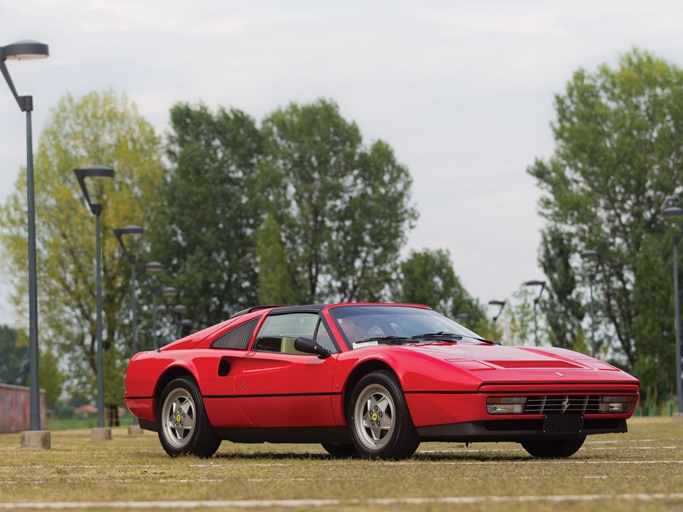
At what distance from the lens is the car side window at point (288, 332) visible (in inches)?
506

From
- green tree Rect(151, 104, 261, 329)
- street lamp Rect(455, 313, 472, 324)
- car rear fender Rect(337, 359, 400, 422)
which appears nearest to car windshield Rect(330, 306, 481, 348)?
car rear fender Rect(337, 359, 400, 422)

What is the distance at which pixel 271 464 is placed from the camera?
452 inches

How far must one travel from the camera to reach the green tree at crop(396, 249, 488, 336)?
77562mm

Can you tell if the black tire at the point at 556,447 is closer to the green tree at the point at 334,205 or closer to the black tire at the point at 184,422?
the black tire at the point at 184,422

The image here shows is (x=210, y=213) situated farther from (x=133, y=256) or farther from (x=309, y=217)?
(x=133, y=256)

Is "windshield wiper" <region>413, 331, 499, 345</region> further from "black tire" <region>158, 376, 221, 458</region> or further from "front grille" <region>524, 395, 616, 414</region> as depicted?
"black tire" <region>158, 376, 221, 458</region>

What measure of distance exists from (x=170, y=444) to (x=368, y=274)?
60012mm

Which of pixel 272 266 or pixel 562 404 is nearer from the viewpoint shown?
pixel 562 404

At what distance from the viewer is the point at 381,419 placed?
1181 cm

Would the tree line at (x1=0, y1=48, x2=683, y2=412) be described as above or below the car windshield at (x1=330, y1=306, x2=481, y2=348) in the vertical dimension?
above

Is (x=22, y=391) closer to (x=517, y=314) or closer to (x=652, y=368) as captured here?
(x=652, y=368)

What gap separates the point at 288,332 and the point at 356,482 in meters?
4.68

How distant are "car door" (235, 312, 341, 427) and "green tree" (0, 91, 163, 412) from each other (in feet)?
176

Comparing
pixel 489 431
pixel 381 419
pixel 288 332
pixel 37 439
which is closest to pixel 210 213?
pixel 37 439
